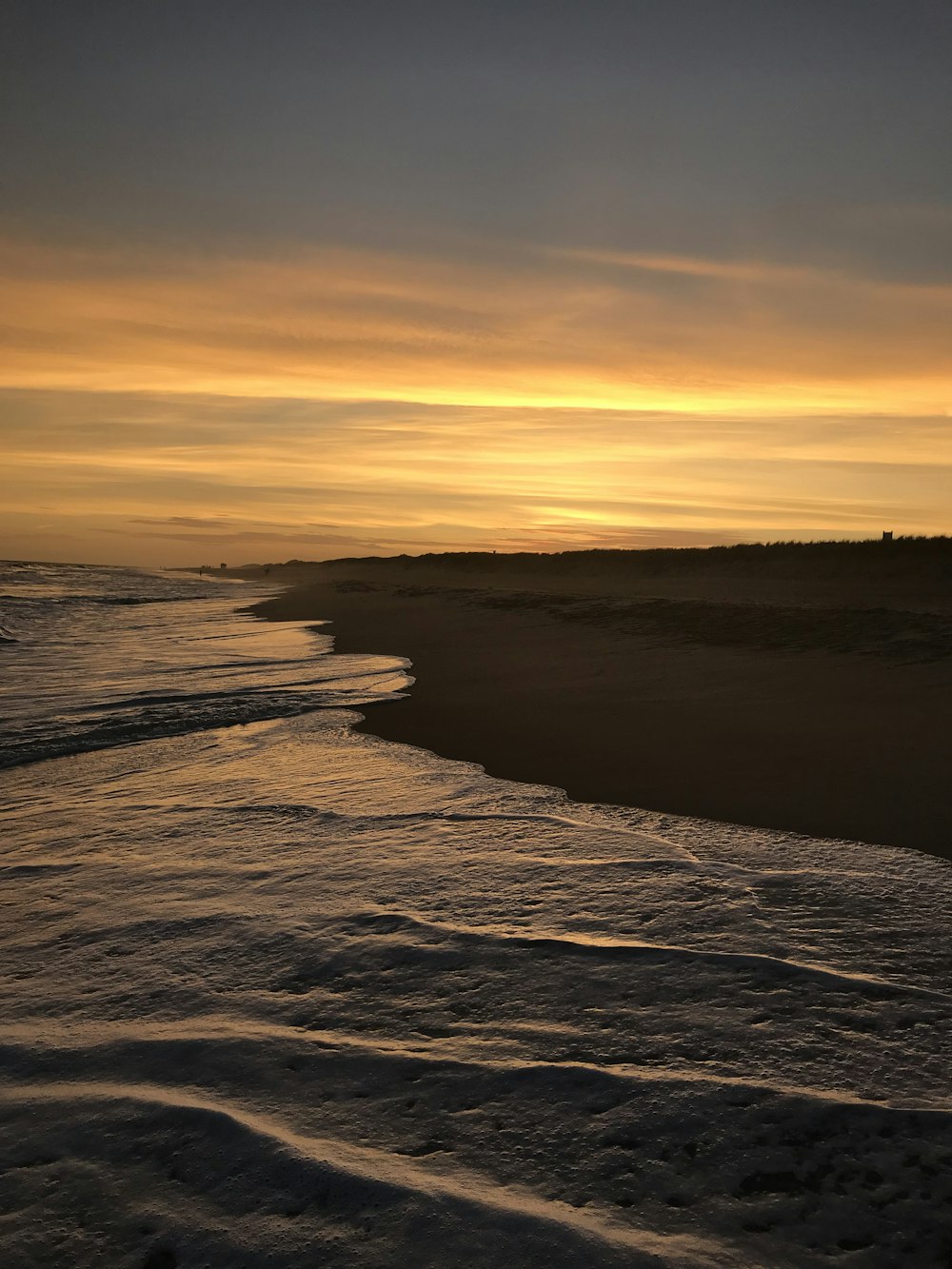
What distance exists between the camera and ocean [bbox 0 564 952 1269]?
83.1 inches

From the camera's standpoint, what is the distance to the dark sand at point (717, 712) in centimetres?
573

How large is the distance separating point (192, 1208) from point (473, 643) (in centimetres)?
1402

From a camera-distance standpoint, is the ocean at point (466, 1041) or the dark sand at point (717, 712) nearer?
the ocean at point (466, 1041)

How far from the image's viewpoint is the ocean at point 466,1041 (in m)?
2.11

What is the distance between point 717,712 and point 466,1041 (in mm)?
6226

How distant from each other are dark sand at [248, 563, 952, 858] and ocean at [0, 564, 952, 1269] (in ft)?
2.33

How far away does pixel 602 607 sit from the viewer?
2034 centimetres

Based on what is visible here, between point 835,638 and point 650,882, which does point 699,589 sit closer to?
point 835,638

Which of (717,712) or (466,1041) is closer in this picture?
(466,1041)

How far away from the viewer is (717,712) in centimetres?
856

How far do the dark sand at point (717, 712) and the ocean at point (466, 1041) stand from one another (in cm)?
71

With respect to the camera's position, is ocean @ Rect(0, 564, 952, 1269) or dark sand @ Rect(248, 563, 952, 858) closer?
ocean @ Rect(0, 564, 952, 1269)

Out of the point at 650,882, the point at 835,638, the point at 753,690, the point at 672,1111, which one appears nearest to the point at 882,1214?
the point at 672,1111

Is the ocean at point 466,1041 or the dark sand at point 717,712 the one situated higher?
the dark sand at point 717,712
